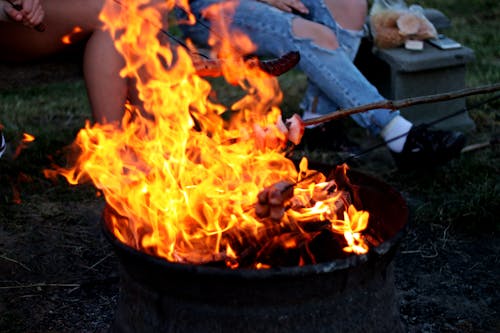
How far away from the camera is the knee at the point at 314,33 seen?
3.96m

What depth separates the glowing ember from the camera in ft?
6.53

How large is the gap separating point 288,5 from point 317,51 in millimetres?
388

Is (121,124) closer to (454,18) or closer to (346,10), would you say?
(346,10)

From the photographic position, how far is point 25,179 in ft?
12.8

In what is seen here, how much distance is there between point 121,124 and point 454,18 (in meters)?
5.93

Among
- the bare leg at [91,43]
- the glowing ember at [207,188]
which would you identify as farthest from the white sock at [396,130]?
the bare leg at [91,43]

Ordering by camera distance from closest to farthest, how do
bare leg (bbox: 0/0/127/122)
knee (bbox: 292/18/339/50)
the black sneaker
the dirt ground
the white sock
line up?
the dirt ground → bare leg (bbox: 0/0/127/122) → the black sneaker → the white sock → knee (bbox: 292/18/339/50)

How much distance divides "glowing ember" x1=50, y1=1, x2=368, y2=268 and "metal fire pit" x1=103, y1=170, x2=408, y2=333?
0.17m

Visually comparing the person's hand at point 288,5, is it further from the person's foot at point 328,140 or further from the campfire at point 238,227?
the campfire at point 238,227

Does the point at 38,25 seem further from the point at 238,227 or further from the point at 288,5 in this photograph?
the point at 288,5

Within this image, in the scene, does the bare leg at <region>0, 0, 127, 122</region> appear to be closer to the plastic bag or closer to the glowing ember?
the glowing ember

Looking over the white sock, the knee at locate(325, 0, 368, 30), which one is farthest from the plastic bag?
the white sock

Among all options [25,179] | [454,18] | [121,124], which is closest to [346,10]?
[121,124]

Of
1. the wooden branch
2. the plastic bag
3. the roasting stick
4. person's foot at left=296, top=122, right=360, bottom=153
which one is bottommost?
person's foot at left=296, top=122, right=360, bottom=153
